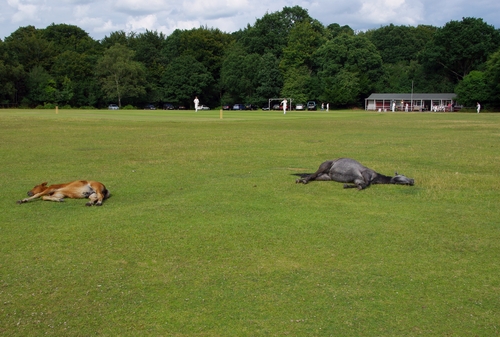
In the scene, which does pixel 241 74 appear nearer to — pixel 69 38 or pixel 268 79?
pixel 268 79

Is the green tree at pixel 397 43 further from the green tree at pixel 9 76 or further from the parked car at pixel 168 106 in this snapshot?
the green tree at pixel 9 76

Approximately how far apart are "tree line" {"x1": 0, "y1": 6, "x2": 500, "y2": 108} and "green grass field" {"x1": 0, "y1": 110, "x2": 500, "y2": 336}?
9529 cm

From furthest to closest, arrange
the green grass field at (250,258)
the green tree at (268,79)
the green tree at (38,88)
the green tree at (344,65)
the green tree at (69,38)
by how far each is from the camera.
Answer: the green tree at (69,38), the green tree at (268,79), the green tree at (344,65), the green tree at (38,88), the green grass field at (250,258)

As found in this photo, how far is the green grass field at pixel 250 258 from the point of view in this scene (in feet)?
16.5

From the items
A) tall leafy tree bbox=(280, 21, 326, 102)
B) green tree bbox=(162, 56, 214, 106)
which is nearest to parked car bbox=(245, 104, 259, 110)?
tall leafy tree bbox=(280, 21, 326, 102)

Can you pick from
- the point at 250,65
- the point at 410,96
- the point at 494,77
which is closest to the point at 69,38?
the point at 250,65

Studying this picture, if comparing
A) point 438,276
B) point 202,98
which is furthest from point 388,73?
point 438,276

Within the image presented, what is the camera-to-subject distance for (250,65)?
117 m

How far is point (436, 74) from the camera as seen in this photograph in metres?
116

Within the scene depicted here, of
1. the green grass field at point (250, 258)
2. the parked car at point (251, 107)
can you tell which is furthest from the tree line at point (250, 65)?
the green grass field at point (250, 258)

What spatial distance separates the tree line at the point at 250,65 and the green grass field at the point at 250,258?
313 ft

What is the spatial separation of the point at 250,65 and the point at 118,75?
106 ft

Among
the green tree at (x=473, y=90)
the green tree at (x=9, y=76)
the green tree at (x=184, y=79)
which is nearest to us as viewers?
the green tree at (x=473, y=90)

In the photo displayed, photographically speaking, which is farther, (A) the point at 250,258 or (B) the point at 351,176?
(B) the point at 351,176
